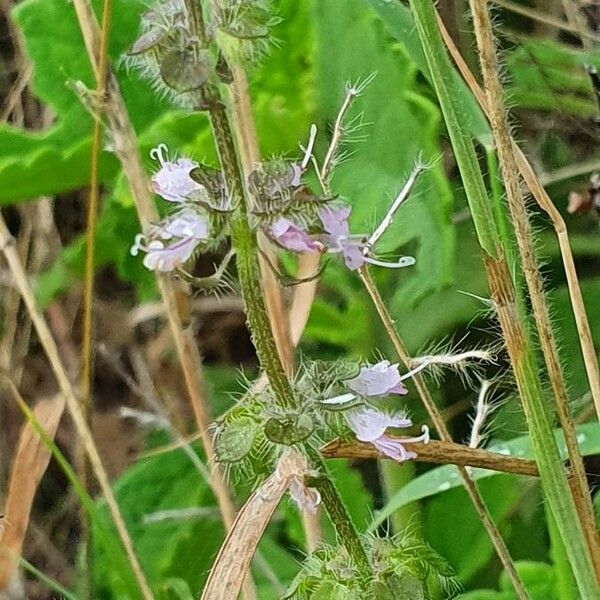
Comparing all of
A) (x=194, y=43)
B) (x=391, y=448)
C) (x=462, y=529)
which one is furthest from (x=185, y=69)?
(x=462, y=529)

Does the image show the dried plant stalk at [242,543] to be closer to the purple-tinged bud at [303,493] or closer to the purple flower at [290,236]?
the purple-tinged bud at [303,493]

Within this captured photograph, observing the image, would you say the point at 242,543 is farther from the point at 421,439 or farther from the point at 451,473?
the point at 451,473

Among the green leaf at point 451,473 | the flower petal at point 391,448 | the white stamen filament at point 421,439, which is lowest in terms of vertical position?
the green leaf at point 451,473

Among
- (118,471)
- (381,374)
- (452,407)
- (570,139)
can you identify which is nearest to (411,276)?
(452,407)

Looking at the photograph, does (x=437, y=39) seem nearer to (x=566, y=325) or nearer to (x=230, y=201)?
(x=230, y=201)

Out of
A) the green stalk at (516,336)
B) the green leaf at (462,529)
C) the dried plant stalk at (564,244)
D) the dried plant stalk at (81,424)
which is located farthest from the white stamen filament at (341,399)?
the green leaf at (462,529)

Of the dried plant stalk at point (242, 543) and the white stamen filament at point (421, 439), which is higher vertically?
the white stamen filament at point (421, 439)
